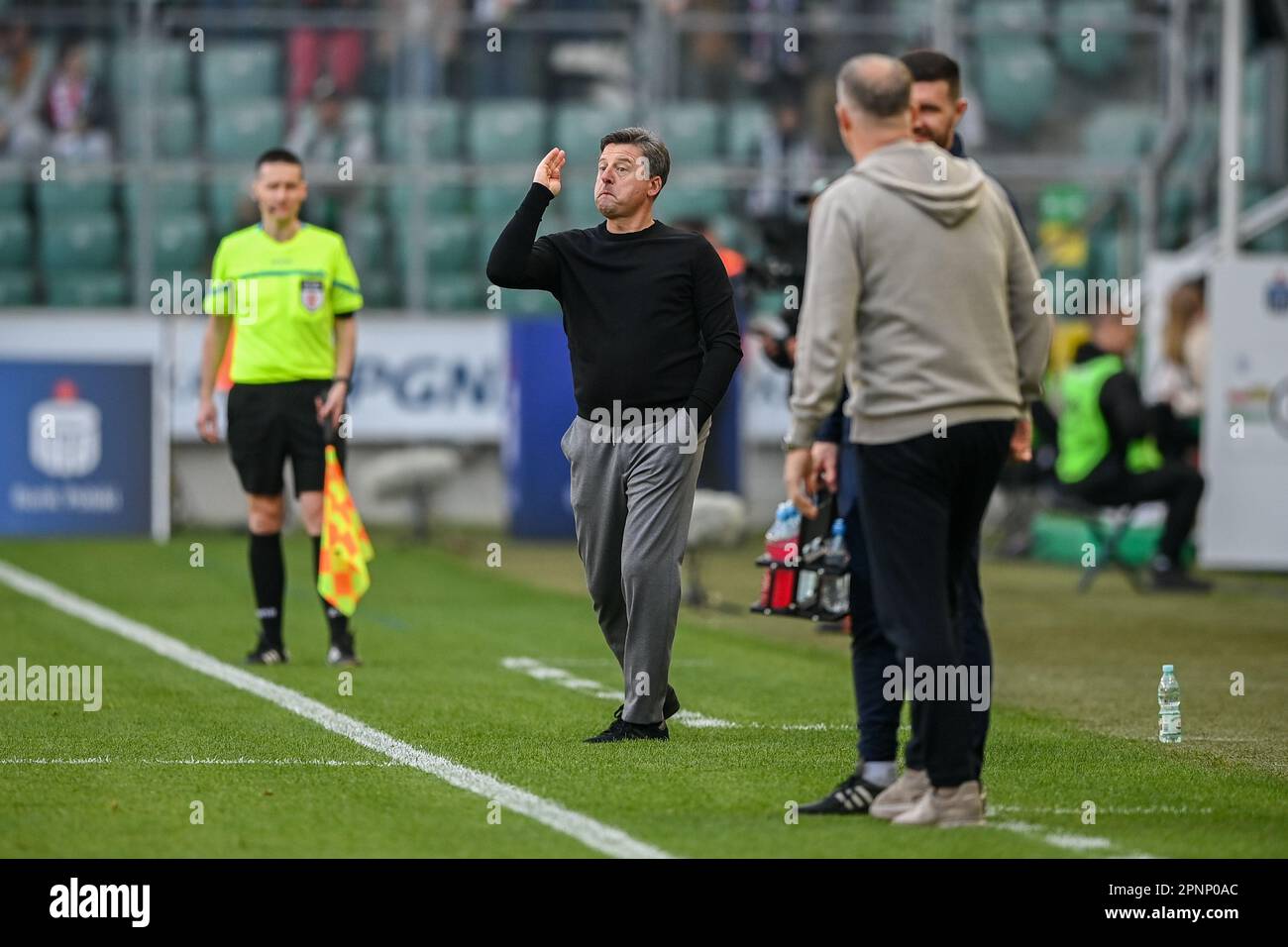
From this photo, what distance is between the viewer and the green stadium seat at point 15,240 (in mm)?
23188

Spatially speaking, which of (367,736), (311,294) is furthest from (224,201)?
(367,736)

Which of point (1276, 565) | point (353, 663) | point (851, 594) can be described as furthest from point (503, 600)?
point (851, 594)

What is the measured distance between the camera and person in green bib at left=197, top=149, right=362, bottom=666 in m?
11.1

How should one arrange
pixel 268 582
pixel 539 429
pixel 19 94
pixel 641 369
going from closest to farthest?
pixel 641 369, pixel 268 582, pixel 539 429, pixel 19 94

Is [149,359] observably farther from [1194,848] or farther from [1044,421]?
[1194,848]

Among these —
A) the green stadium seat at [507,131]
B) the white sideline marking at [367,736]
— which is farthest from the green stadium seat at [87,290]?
the white sideline marking at [367,736]

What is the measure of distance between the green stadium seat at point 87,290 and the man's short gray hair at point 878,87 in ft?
57.8

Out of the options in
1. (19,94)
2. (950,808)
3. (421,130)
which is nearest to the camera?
(950,808)

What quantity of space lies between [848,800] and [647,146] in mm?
2634

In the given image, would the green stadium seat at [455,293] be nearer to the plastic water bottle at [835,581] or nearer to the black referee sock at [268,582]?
the black referee sock at [268,582]

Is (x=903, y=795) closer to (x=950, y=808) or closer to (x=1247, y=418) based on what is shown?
(x=950, y=808)

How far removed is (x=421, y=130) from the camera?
23656 mm

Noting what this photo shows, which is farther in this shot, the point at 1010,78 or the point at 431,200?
the point at 1010,78

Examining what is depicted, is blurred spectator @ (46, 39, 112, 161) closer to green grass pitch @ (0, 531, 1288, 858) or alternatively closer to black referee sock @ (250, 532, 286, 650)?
green grass pitch @ (0, 531, 1288, 858)
